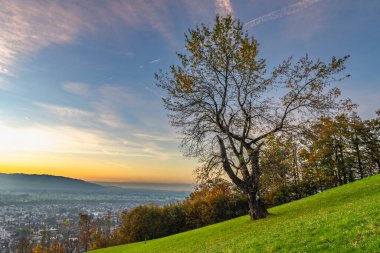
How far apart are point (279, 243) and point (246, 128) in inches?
773

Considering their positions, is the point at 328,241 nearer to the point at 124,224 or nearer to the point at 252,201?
the point at 252,201

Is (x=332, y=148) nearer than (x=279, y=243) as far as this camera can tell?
No

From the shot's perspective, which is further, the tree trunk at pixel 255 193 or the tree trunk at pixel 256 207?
the tree trunk at pixel 256 207

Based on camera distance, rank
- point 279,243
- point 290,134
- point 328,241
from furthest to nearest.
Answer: point 290,134 < point 279,243 < point 328,241

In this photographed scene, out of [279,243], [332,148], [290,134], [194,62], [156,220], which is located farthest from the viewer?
[156,220]

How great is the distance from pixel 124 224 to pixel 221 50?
265 feet

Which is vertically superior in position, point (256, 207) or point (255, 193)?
point (255, 193)

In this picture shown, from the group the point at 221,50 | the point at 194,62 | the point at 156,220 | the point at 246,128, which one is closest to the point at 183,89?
the point at 194,62

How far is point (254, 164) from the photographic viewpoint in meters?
33.1

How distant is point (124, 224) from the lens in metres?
98.9

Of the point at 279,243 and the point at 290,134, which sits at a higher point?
the point at 290,134

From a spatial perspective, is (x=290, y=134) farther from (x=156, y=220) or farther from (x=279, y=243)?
(x=156, y=220)

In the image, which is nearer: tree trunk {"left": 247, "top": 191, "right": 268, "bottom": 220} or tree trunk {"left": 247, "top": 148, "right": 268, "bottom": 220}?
tree trunk {"left": 247, "top": 148, "right": 268, "bottom": 220}

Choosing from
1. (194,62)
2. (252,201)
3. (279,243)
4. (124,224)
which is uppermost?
(194,62)
